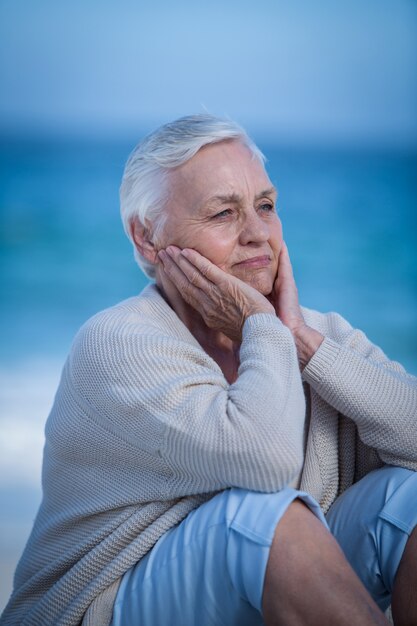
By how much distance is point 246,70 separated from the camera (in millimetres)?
6672

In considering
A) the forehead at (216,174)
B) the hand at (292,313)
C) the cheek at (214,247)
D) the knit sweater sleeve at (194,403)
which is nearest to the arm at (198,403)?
the knit sweater sleeve at (194,403)

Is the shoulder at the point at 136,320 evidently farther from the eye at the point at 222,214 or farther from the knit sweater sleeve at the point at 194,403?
the eye at the point at 222,214

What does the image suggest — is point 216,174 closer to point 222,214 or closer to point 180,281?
point 222,214

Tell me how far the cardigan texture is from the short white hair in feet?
0.85

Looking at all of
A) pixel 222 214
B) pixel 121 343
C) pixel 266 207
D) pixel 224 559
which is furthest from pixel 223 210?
pixel 224 559

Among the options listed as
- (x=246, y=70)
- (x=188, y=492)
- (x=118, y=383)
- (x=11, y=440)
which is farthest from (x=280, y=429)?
(x=246, y=70)

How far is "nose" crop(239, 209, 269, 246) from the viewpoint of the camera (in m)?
2.11

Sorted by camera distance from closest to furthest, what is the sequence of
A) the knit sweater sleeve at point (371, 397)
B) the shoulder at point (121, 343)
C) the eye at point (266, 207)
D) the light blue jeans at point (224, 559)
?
1. the light blue jeans at point (224, 559)
2. the shoulder at point (121, 343)
3. the knit sweater sleeve at point (371, 397)
4. the eye at point (266, 207)

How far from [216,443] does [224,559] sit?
0.67ft

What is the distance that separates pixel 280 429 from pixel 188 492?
0.23 metres

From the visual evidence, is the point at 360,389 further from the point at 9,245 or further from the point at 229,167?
the point at 9,245

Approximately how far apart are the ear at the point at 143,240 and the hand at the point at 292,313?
32cm

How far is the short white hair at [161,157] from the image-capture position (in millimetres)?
2117

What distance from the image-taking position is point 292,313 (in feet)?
6.94
